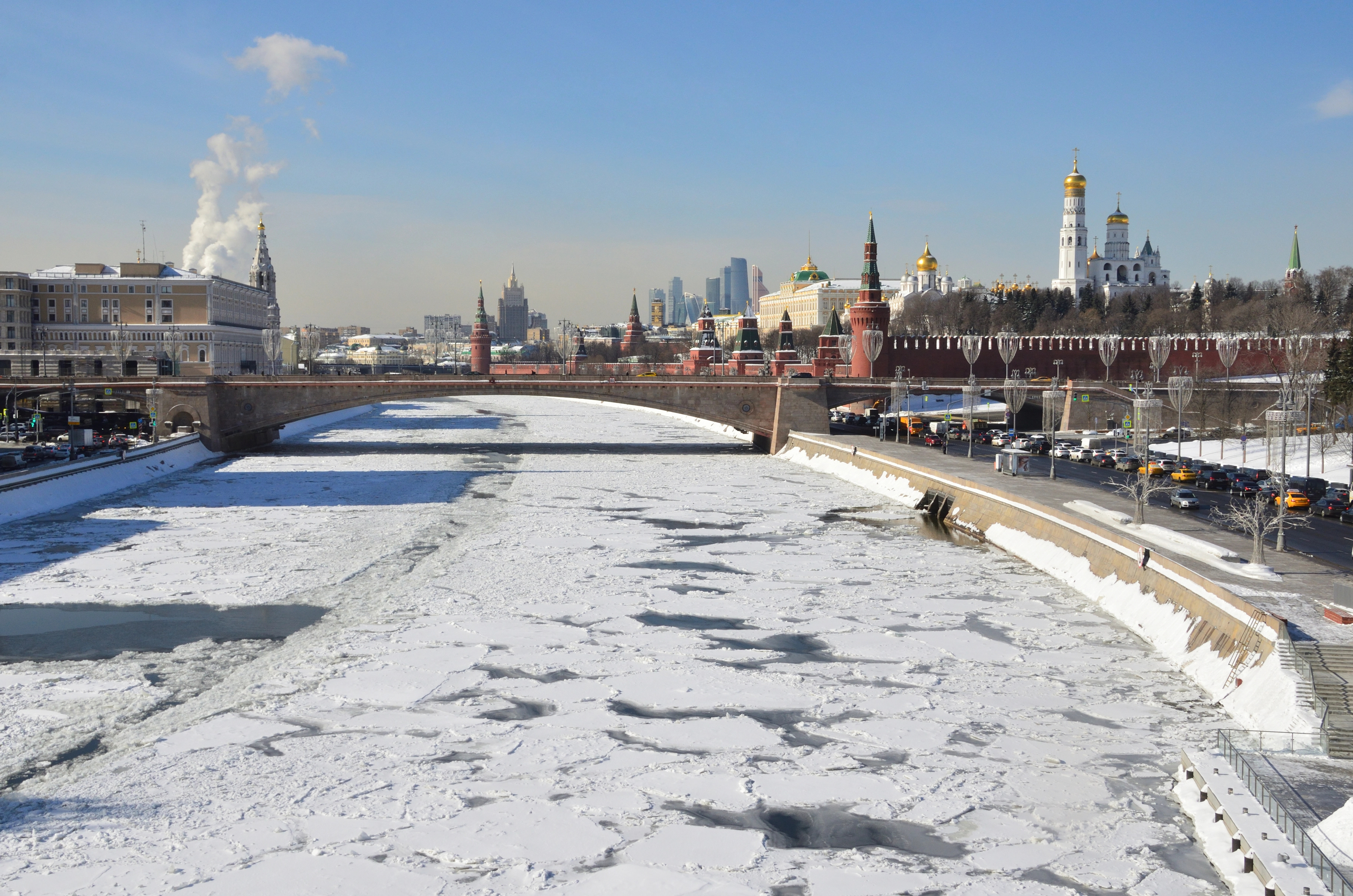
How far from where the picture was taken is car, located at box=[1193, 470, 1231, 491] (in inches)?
1431

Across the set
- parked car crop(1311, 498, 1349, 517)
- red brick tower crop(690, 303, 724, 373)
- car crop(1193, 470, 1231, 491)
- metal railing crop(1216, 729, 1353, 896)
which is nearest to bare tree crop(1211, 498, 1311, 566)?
parked car crop(1311, 498, 1349, 517)

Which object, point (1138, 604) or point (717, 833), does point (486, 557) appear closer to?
point (1138, 604)

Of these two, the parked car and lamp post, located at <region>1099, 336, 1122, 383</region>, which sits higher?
→ lamp post, located at <region>1099, 336, 1122, 383</region>

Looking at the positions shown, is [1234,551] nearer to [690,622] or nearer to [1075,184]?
[690,622]

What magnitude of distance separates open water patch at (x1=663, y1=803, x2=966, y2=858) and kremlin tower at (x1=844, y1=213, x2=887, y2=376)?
6328cm

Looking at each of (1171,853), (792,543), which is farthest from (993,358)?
(1171,853)

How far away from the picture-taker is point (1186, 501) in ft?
97.8

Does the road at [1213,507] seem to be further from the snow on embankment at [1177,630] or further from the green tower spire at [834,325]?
the green tower spire at [834,325]

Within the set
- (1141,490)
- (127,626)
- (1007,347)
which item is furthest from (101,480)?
(1007,347)

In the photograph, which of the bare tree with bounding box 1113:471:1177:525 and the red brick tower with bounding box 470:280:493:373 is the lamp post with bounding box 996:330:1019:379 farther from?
the red brick tower with bounding box 470:280:493:373

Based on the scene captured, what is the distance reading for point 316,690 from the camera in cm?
1577

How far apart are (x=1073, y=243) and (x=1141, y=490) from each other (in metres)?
115

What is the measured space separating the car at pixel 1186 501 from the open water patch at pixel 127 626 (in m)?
22.0

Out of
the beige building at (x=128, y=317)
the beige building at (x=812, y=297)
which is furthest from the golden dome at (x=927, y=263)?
the beige building at (x=128, y=317)
